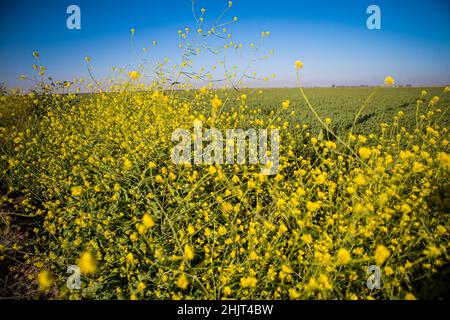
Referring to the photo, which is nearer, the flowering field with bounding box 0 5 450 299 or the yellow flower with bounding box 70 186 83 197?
the flowering field with bounding box 0 5 450 299

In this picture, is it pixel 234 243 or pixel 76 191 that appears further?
pixel 234 243

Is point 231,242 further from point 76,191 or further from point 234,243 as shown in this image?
point 76,191

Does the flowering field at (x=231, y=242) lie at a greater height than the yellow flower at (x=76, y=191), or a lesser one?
lesser

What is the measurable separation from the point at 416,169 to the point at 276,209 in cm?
136

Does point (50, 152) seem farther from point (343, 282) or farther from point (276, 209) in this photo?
point (343, 282)

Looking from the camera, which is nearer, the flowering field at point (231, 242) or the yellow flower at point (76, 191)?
the flowering field at point (231, 242)

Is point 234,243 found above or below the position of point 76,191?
below

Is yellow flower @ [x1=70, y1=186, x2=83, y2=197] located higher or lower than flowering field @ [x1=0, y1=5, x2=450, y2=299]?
higher

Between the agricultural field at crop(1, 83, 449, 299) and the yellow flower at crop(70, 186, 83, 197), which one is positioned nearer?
the agricultural field at crop(1, 83, 449, 299)

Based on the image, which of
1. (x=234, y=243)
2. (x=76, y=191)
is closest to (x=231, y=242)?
(x=234, y=243)

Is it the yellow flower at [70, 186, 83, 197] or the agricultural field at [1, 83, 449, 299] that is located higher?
the yellow flower at [70, 186, 83, 197]
